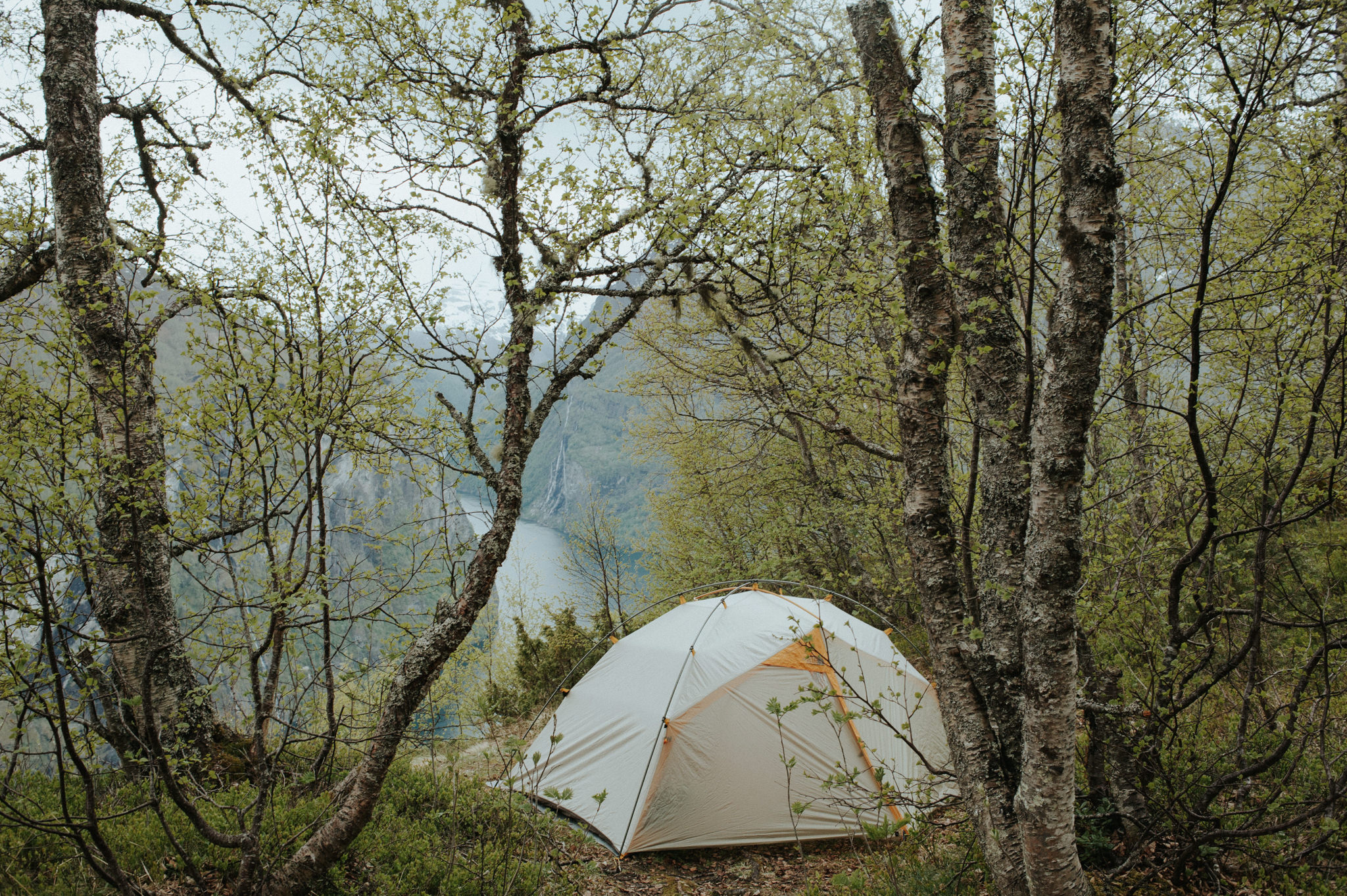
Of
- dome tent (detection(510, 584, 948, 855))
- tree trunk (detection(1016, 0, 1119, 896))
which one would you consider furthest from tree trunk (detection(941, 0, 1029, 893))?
dome tent (detection(510, 584, 948, 855))

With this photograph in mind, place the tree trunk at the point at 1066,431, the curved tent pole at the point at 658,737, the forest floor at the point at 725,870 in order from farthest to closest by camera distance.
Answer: the curved tent pole at the point at 658,737
the forest floor at the point at 725,870
the tree trunk at the point at 1066,431

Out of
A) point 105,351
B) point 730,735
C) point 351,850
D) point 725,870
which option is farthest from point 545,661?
point 105,351

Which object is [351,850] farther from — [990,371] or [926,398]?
[990,371]

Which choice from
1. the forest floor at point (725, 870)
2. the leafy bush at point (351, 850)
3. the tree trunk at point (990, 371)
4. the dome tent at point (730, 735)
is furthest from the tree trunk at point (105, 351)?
the tree trunk at point (990, 371)

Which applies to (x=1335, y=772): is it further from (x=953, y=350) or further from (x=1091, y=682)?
(x=953, y=350)

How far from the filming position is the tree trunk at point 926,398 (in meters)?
2.82

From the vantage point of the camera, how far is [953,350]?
2.87 metres

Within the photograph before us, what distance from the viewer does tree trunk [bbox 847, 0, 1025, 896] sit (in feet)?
9.26

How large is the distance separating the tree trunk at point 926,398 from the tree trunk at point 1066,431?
0.49m

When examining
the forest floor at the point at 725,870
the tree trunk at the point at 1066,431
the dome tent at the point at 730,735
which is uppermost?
the tree trunk at the point at 1066,431

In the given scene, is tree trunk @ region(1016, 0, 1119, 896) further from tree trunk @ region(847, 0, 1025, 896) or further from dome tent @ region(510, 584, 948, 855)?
dome tent @ region(510, 584, 948, 855)

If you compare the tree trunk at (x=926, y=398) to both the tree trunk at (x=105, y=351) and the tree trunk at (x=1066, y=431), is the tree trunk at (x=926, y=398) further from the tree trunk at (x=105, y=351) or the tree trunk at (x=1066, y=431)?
the tree trunk at (x=105, y=351)

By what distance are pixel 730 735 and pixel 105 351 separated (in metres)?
5.58

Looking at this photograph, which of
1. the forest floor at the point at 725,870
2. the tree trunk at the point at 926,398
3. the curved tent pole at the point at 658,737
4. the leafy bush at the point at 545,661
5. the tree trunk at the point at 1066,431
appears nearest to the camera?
the tree trunk at the point at 1066,431
